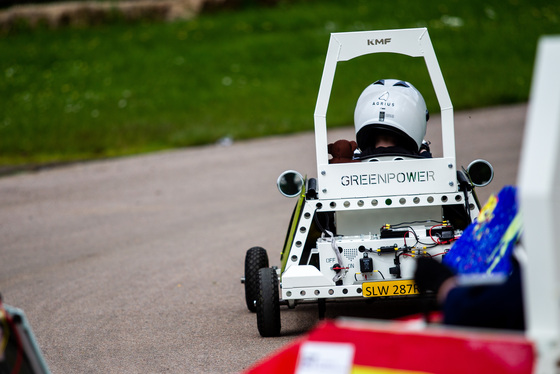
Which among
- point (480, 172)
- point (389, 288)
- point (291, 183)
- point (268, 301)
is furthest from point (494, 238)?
point (291, 183)

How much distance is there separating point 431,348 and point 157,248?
7978 millimetres

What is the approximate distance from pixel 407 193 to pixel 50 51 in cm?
2793

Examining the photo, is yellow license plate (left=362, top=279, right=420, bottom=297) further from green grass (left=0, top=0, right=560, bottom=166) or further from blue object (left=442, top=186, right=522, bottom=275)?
green grass (left=0, top=0, right=560, bottom=166)

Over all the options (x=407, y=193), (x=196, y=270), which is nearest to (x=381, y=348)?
(x=407, y=193)

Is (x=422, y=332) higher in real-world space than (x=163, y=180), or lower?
Answer: lower

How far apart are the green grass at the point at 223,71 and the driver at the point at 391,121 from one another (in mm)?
15139

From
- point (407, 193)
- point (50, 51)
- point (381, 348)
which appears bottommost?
point (381, 348)

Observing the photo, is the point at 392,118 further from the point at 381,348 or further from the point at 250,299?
the point at 381,348

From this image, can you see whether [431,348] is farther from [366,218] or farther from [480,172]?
[480,172]

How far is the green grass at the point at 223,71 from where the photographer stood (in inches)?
920

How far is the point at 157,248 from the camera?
10.5m

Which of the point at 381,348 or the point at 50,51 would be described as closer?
the point at 381,348

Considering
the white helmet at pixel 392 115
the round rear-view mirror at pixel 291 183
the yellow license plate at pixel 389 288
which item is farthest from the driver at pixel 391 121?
the yellow license plate at pixel 389 288

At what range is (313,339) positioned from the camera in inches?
116
